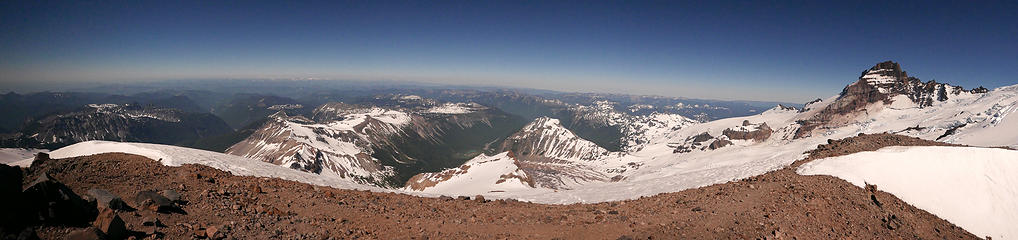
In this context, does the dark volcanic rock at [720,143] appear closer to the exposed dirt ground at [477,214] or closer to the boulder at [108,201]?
the exposed dirt ground at [477,214]

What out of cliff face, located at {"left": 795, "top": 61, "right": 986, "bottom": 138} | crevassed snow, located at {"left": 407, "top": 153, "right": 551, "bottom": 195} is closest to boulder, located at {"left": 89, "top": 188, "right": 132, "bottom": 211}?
crevassed snow, located at {"left": 407, "top": 153, "right": 551, "bottom": 195}

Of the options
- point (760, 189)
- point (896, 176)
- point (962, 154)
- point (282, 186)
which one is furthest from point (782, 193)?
point (282, 186)

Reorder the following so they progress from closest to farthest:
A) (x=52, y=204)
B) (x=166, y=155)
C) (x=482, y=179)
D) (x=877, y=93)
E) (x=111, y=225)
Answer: (x=52, y=204)
(x=111, y=225)
(x=166, y=155)
(x=482, y=179)
(x=877, y=93)

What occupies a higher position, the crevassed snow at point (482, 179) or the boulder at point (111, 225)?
the boulder at point (111, 225)

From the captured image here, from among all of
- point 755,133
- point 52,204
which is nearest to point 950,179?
point 52,204

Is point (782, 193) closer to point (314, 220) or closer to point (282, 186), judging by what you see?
point (314, 220)

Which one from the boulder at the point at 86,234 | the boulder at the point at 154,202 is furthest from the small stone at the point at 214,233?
the boulder at the point at 154,202

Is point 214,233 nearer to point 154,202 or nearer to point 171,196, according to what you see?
point 154,202
